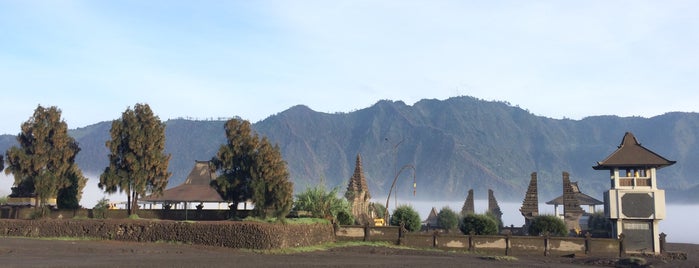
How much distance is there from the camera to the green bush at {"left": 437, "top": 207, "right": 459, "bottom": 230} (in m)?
83.8

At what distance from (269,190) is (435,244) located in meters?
14.1

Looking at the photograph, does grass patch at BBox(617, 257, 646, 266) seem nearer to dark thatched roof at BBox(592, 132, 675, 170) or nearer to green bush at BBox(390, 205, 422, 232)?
dark thatched roof at BBox(592, 132, 675, 170)

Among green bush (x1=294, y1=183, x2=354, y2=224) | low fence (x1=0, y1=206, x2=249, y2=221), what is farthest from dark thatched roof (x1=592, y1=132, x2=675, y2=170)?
low fence (x1=0, y1=206, x2=249, y2=221)

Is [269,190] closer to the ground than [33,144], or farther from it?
closer to the ground

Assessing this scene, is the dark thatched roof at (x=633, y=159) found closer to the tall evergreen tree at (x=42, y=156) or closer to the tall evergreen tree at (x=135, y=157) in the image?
the tall evergreen tree at (x=135, y=157)

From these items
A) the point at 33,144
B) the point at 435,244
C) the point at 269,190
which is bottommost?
the point at 435,244

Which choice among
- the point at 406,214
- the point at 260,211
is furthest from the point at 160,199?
the point at 406,214

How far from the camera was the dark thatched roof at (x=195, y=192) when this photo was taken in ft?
208

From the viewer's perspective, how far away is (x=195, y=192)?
6650 cm

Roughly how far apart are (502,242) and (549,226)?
9.35 m

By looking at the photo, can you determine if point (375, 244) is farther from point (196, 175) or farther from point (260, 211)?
point (196, 175)

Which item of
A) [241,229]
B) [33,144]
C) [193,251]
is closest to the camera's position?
[193,251]

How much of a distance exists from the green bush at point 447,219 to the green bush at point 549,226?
25.2 m

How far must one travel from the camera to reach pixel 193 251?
39.6m
